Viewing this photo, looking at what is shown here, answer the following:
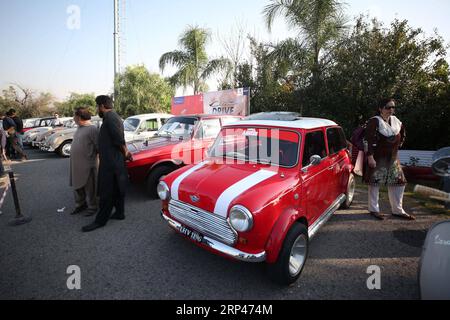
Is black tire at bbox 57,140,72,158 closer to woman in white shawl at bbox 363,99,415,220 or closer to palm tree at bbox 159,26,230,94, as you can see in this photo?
palm tree at bbox 159,26,230,94

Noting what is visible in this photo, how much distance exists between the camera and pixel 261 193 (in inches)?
92.1

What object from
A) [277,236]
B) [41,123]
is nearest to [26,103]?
[41,123]

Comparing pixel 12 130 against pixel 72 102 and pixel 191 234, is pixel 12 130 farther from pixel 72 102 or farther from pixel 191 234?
pixel 72 102

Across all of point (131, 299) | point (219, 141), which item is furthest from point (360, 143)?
point (131, 299)

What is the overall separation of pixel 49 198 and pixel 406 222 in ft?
23.0

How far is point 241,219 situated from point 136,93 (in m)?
24.6

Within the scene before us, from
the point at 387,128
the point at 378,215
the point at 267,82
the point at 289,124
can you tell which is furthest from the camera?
the point at 267,82

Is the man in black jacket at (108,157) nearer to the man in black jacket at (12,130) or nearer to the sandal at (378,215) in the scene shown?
the sandal at (378,215)

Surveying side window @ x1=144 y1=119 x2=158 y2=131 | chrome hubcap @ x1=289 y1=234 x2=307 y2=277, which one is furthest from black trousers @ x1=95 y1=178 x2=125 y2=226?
side window @ x1=144 y1=119 x2=158 y2=131

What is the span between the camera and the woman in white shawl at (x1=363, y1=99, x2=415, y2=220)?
375cm

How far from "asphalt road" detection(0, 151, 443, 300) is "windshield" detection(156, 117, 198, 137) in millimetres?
1882

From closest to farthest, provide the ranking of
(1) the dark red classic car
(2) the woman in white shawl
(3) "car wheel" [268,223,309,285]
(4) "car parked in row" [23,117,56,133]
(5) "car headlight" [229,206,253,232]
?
(5) "car headlight" [229,206,253,232], (3) "car wheel" [268,223,309,285], (2) the woman in white shawl, (1) the dark red classic car, (4) "car parked in row" [23,117,56,133]

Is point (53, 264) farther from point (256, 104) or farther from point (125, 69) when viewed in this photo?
point (125, 69)

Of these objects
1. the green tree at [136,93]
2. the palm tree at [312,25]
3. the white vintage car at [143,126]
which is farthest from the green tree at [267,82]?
the green tree at [136,93]
